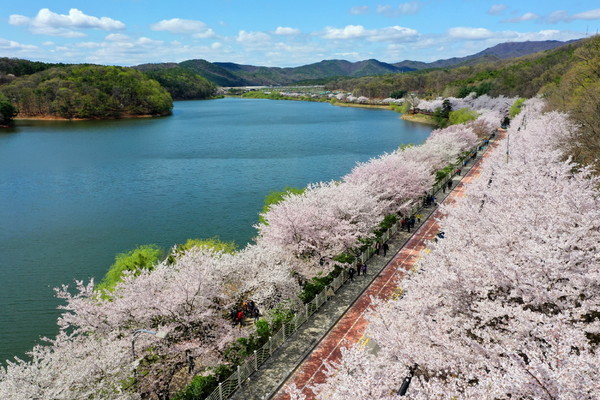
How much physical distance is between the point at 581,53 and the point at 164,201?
66247 millimetres

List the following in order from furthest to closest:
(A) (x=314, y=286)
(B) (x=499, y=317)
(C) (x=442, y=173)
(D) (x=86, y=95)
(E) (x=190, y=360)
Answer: (D) (x=86, y=95), (C) (x=442, y=173), (A) (x=314, y=286), (E) (x=190, y=360), (B) (x=499, y=317)

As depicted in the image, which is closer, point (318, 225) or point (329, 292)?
point (329, 292)

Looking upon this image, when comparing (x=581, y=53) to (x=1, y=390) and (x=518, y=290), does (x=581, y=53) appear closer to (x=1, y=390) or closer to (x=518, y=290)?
(x=518, y=290)

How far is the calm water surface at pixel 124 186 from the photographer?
1357 inches

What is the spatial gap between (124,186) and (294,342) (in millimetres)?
49458

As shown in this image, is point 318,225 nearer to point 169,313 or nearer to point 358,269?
point 358,269

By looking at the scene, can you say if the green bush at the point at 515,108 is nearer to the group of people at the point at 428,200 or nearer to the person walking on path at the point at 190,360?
the group of people at the point at 428,200

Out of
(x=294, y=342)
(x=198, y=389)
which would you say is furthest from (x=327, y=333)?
(x=198, y=389)

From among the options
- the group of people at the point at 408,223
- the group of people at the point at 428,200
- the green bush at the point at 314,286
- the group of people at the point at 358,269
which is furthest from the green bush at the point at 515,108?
the green bush at the point at 314,286

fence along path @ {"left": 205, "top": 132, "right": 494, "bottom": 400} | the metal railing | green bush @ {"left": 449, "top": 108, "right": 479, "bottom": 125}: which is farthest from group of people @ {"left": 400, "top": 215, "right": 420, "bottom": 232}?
green bush @ {"left": 449, "top": 108, "right": 479, "bottom": 125}

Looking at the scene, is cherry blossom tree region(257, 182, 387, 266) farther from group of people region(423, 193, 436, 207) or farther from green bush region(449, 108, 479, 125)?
green bush region(449, 108, 479, 125)

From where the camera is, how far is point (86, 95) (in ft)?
455

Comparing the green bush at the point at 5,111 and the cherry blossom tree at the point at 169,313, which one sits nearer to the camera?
the cherry blossom tree at the point at 169,313

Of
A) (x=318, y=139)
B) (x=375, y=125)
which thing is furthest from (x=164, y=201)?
(x=375, y=125)
